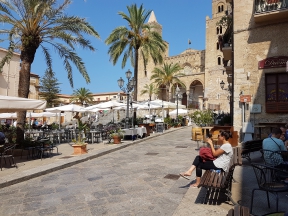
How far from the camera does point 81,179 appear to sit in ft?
17.4

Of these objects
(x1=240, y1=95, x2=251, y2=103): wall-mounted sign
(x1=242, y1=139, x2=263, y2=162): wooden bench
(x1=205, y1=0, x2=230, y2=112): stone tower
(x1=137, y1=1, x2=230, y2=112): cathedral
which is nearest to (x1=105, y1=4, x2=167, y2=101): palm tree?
(x1=240, y1=95, x2=251, y2=103): wall-mounted sign

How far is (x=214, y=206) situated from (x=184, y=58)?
1941 inches

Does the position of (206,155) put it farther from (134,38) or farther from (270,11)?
(134,38)

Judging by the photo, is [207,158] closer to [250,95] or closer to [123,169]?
[123,169]

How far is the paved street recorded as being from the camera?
11.8 feet

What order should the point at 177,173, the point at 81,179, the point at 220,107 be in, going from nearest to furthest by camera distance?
the point at 81,179 < the point at 177,173 < the point at 220,107

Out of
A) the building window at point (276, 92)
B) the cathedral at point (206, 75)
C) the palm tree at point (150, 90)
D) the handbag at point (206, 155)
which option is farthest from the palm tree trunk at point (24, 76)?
the palm tree at point (150, 90)

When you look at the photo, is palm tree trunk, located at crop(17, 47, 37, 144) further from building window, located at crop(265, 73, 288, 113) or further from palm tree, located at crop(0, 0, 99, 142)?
building window, located at crop(265, 73, 288, 113)

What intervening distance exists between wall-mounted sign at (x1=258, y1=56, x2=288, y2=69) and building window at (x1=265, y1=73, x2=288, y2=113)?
40 cm

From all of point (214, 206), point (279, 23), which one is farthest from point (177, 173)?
point (279, 23)

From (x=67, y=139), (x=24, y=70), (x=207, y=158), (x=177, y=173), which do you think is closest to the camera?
(x=207, y=158)

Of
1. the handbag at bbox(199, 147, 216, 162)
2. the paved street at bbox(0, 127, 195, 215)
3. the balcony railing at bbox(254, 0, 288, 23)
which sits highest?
the balcony railing at bbox(254, 0, 288, 23)

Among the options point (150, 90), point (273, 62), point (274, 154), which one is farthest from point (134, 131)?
point (150, 90)

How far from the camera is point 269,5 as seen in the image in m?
10.2
